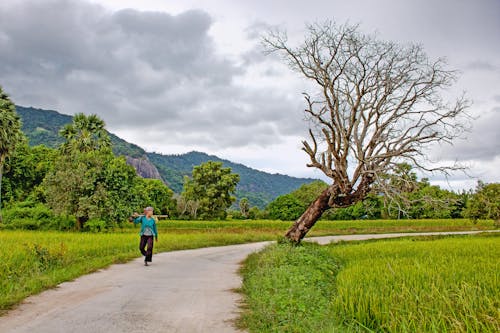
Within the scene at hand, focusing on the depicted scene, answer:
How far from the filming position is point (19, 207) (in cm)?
3666

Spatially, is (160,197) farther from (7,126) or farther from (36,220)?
(36,220)

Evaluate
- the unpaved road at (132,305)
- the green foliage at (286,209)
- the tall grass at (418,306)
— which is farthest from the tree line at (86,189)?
the green foliage at (286,209)

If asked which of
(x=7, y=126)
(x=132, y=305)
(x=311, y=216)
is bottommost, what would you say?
(x=132, y=305)

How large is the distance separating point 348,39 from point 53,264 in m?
15.8

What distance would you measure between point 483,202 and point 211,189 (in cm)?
5271

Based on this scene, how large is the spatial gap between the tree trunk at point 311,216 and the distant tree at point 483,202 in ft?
88.8

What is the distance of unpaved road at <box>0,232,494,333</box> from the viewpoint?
21.4 ft

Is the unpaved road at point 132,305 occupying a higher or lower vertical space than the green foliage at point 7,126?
lower

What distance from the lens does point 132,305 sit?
317 inches

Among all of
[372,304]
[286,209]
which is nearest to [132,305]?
[372,304]

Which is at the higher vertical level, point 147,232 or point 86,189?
point 86,189

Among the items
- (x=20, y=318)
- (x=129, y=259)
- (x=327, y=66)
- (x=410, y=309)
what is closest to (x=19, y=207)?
(x=129, y=259)

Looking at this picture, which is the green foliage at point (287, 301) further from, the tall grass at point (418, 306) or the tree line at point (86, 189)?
the tree line at point (86, 189)

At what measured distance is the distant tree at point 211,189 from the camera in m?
82.9
